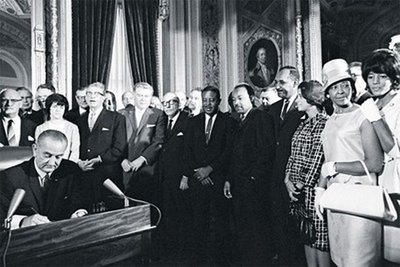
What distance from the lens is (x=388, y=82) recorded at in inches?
77.6

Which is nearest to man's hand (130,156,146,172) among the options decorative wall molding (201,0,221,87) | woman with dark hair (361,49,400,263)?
woman with dark hair (361,49,400,263)

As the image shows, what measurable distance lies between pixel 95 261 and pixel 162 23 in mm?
5119

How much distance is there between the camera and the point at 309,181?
91.7 inches

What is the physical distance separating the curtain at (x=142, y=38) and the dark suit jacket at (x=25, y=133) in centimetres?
274

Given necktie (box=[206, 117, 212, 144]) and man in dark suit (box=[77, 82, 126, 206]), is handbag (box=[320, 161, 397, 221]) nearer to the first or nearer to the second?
necktie (box=[206, 117, 212, 144])

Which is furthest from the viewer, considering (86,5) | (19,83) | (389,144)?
(86,5)

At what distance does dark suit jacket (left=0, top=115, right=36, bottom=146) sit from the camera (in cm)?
310

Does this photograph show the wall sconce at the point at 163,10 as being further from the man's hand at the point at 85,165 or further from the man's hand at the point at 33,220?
the man's hand at the point at 33,220

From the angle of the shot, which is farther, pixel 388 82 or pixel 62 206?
pixel 62 206

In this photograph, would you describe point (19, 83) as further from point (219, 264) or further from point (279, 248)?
point (279, 248)

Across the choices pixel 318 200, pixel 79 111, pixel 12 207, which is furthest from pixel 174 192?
pixel 12 207

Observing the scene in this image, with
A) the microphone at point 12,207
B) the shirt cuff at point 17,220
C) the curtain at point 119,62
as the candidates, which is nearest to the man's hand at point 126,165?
the shirt cuff at point 17,220

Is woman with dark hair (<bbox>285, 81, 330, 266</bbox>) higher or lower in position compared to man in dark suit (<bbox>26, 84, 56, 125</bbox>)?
lower

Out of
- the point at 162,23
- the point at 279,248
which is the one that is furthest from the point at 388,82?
the point at 162,23
